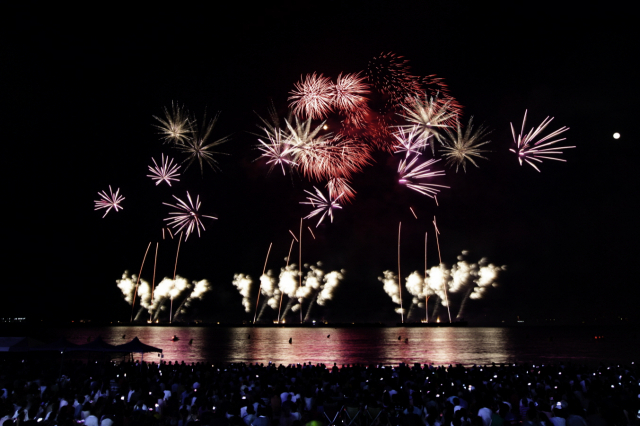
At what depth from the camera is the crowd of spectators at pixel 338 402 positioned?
36.7 feet

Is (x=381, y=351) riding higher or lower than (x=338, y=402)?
lower

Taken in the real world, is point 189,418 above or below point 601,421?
below

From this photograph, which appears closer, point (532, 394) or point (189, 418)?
point (189, 418)

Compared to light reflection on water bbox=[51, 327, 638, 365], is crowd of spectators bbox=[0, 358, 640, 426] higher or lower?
higher

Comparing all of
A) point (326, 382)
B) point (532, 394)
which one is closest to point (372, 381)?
point (326, 382)

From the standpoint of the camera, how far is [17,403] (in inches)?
514

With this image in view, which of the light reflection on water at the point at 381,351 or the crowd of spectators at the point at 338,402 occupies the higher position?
the crowd of spectators at the point at 338,402

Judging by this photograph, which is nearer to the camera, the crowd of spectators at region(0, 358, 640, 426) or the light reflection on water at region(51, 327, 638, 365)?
the crowd of spectators at region(0, 358, 640, 426)

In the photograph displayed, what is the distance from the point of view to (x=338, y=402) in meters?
14.4

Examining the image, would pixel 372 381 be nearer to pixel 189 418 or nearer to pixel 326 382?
pixel 326 382

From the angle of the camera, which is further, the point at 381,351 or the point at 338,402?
the point at 381,351

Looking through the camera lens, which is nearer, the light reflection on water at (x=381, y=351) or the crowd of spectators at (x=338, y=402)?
the crowd of spectators at (x=338, y=402)

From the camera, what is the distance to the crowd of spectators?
11172 millimetres

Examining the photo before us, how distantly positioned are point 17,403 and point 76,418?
237 cm
